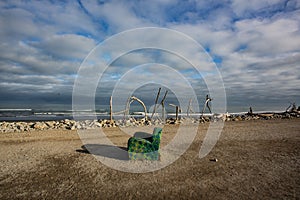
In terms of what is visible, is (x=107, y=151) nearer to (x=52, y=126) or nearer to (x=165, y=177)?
(x=165, y=177)

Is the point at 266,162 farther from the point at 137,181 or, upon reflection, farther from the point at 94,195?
the point at 94,195

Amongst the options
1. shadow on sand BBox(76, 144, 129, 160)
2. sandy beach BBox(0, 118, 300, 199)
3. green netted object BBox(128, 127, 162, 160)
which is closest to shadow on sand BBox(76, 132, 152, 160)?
shadow on sand BBox(76, 144, 129, 160)

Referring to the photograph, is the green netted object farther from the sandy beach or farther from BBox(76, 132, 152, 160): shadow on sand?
the sandy beach

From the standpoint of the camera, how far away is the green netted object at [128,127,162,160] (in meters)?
6.73

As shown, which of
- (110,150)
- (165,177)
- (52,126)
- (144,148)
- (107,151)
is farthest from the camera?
(52,126)

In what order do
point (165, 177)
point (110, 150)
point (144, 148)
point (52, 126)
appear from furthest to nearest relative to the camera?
1. point (52, 126)
2. point (110, 150)
3. point (144, 148)
4. point (165, 177)

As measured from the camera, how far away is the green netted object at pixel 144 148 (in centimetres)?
673

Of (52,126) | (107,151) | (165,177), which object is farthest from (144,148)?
(52,126)

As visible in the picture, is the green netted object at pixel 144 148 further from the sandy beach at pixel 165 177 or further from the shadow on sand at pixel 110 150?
the sandy beach at pixel 165 177

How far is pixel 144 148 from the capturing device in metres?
6.82

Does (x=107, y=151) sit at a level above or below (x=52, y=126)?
below

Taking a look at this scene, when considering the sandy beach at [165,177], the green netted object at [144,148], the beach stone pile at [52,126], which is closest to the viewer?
the sandy beach at [165,177]

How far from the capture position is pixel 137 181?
5.25m

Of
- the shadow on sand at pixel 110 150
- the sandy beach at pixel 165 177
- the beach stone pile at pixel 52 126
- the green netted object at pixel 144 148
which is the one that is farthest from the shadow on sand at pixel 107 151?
the beach stone pile at pixel 52 126
